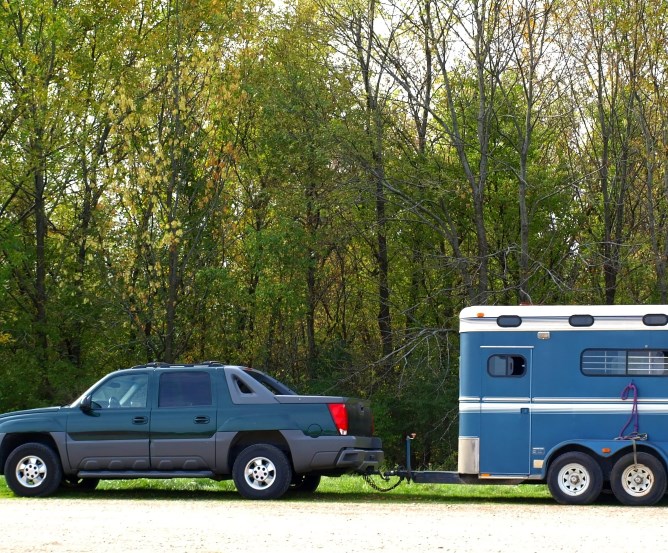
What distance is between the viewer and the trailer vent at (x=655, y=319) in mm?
15586

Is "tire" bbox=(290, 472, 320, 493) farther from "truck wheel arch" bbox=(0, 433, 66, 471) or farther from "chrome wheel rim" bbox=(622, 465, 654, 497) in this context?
"chrome wheel rim" bbox=(622, 465, 654, 497)

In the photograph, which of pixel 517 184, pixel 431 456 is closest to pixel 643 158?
pixel 517 184

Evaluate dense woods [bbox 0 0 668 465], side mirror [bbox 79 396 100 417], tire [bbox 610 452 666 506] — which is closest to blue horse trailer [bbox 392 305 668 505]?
tire [bbox 610 452 666 506]

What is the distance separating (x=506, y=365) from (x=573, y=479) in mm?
1761

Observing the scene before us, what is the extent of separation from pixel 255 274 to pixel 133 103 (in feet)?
21.7

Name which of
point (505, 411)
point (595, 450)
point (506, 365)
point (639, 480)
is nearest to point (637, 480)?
point (639, 480)

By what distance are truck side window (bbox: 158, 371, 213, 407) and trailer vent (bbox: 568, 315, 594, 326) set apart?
16.3 feet

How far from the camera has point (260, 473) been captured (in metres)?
15.5

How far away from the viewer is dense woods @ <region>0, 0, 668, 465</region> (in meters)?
29.0

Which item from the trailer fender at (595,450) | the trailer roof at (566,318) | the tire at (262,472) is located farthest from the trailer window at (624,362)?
the tire at (262,472)

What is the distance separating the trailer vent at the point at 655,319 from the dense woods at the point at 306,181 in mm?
11753

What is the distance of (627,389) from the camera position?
15.7 meters

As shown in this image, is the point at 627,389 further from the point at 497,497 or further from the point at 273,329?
the point at 273,329

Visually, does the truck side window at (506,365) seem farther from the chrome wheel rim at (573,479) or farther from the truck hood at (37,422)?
the truck hood at (37,422)
